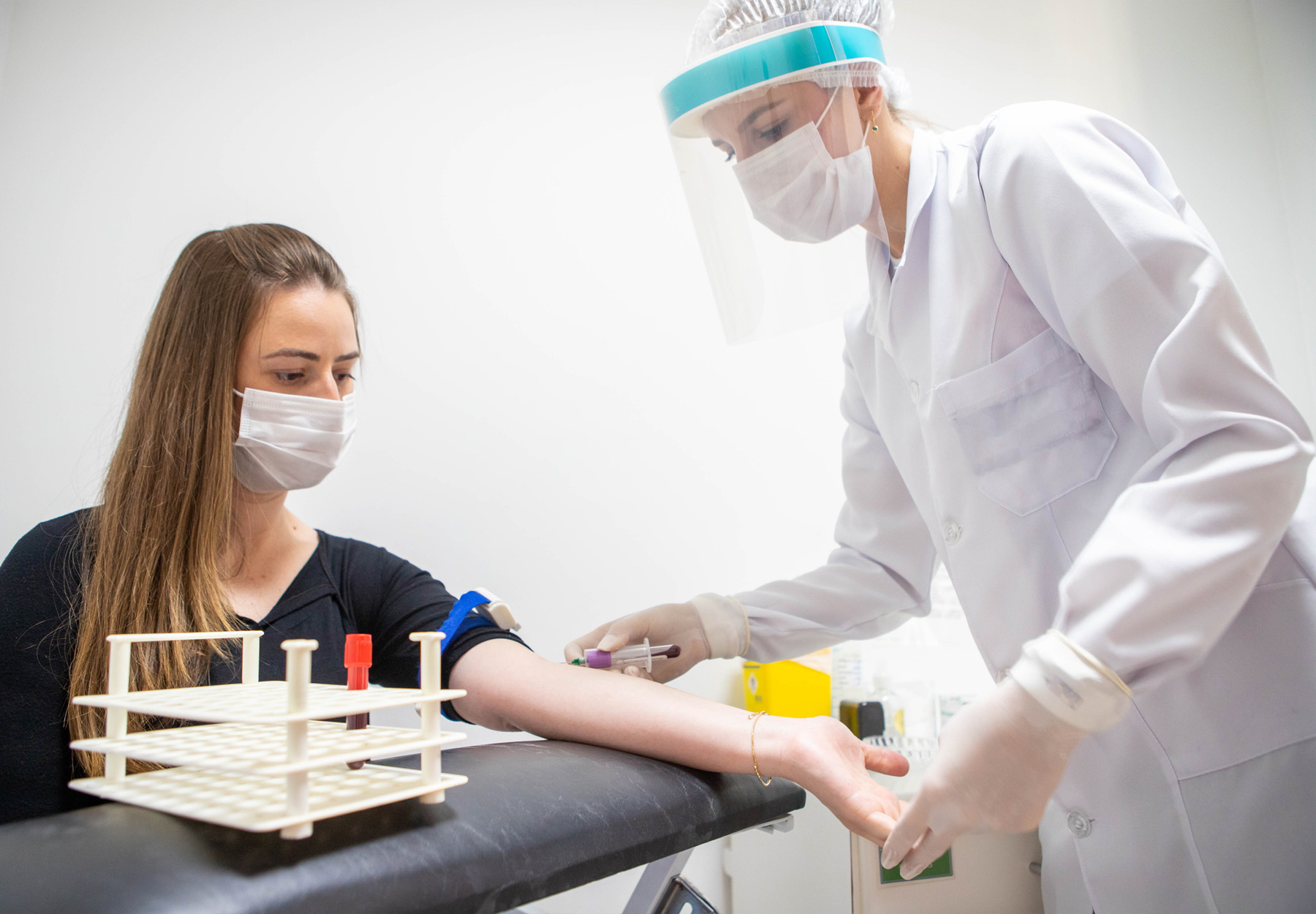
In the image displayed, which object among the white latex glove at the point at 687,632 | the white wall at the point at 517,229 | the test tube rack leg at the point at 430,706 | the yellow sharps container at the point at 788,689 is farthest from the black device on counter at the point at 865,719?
the test tube rack leg at the point at 430,706

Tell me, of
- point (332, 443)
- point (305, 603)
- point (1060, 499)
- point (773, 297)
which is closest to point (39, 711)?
point (305, 603)

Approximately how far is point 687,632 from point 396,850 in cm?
79

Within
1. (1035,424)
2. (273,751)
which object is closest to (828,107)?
(1035,424)

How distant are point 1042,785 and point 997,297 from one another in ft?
1.89

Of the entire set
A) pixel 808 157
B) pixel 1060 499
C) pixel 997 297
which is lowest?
pixel 1060 499

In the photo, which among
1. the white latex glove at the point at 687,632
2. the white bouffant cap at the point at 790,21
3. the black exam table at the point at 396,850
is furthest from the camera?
the white latex glove at the point at 687,632

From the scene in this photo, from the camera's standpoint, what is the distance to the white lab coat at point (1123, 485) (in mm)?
716

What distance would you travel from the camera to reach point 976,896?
167 centimetres

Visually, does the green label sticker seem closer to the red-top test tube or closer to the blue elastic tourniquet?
the blue elastic tourniquet

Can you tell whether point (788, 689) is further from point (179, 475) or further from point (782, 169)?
point (179, 475)

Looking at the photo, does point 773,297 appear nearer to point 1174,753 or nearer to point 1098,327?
point 1098,327

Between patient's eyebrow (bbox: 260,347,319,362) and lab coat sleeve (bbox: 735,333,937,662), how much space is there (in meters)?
0.82

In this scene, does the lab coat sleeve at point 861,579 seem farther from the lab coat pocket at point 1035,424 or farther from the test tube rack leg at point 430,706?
the test tube rack leg at point 430,706

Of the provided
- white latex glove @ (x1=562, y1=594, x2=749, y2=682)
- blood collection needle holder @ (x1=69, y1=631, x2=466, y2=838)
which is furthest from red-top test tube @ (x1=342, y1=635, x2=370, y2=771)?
white latex glove @ (x1=562, y1=594, x2=749, y2=682)
